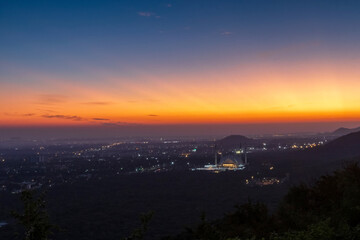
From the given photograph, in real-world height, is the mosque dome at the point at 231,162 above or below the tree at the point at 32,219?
below

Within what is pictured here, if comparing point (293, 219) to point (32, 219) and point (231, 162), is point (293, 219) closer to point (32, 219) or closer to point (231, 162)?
point (32, 219)

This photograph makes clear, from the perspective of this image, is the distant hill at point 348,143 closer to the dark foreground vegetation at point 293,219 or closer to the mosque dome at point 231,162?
the mosque dome at point 231,162

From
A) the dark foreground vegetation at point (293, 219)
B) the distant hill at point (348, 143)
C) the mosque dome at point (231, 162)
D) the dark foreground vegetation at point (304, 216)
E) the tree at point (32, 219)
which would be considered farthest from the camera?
the distant hill at point (348, 143)

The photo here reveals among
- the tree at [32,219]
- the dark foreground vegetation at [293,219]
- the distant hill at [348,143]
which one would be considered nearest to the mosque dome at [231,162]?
the distant hill at [348,143]

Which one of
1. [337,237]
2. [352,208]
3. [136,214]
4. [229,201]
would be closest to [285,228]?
[352,208]

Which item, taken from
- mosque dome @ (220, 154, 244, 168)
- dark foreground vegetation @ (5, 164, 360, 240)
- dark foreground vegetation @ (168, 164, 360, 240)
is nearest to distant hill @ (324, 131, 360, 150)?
mosque dome @ (220, 154, 244, 168)

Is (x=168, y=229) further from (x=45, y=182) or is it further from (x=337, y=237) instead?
(x=45, y=182)

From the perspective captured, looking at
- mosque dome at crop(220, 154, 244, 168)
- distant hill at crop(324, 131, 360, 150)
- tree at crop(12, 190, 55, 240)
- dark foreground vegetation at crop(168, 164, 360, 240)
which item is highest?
tree at crop(12, 190, 55, 240)

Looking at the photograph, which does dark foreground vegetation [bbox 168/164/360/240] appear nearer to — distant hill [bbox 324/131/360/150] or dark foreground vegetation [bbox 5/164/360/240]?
dark foreground vegetation [bbox 5/164/360/240]

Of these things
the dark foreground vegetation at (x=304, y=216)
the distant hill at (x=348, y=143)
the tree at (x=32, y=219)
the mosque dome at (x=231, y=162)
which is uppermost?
the tree at (x=32, y=219)
